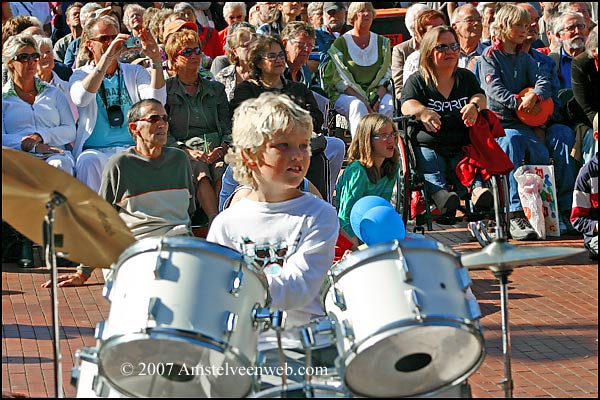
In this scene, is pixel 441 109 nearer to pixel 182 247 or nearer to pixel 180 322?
pixel 182 247

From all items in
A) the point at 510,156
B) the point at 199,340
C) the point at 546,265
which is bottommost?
the point at 546,265

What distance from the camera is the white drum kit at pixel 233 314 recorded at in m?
3.44

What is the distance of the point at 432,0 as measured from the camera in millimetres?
13375

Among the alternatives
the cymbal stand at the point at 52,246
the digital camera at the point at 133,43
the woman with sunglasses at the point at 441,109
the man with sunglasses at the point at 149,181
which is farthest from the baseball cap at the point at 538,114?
the cymbal stand at the point at 52,246

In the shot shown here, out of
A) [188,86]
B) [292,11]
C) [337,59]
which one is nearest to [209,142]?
[188,86]

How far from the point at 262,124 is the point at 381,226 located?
3.98 ft

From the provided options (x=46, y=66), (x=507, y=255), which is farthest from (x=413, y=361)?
(x=46, y=66)

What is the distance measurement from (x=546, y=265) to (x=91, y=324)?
135 inches

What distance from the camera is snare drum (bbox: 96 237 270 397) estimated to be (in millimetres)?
3410

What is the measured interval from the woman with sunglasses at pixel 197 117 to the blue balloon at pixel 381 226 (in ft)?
8.61

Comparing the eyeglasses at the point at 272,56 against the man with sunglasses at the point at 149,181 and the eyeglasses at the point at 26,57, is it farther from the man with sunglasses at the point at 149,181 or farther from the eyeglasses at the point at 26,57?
the eyeglasses at the point at 26,57

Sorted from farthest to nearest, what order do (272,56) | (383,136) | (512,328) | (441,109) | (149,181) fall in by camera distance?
(441,109) < (272,56) < (383,136) < (149,181) < (512,328)

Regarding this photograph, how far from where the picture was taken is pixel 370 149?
7.07 meters

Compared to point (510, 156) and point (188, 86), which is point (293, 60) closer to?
point (188, 86)
